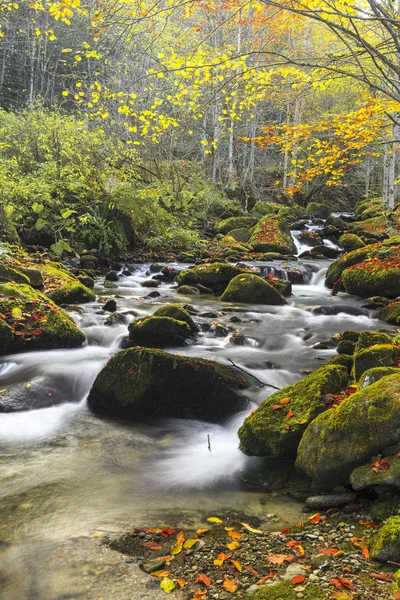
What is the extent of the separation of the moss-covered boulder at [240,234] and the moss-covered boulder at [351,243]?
3.69 metres

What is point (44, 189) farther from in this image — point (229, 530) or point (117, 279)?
point (229, 530)

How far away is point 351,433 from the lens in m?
3.48

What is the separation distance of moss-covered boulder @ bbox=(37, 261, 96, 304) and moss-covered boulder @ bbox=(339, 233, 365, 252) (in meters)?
10.1

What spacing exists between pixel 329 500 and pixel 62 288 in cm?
746

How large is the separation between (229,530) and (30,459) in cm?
230

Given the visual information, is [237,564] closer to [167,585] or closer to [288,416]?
[167,585]

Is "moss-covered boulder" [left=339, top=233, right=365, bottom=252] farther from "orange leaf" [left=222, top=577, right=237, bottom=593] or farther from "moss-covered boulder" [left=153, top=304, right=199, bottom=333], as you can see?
"orange leaf" [left=222, top=577, right=237, bottom=593]

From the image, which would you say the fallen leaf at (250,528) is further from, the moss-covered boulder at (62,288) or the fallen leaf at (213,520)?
the moss-covered boulder at (62,288)

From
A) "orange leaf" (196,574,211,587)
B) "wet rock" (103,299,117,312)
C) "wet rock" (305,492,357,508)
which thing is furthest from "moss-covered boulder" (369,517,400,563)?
"wet rock" (103,299,117,312)

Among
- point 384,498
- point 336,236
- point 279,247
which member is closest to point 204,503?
point 384,498

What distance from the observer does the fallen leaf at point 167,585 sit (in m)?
2.54

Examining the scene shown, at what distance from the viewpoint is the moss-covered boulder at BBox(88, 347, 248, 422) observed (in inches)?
214

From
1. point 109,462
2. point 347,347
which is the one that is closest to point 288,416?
point 109,462

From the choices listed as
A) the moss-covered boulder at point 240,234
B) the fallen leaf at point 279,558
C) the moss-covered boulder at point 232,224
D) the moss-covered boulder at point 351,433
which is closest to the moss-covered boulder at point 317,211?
the moss-covered boulder at point 232,224
